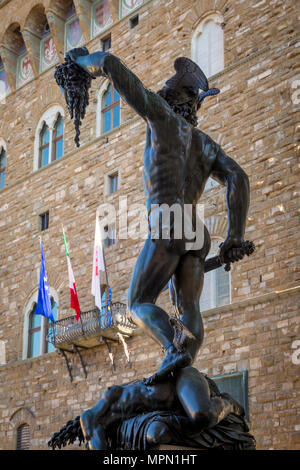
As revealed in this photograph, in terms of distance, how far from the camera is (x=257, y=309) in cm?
1333

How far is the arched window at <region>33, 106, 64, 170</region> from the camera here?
20.2 metres

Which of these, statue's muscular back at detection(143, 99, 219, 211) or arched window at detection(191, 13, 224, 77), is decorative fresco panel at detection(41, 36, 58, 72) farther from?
statue's muscular back at detection(143, 99, 219, 211)

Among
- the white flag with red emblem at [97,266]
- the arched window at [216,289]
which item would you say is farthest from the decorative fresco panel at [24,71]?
the arched window at [216,289]

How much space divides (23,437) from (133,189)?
6.19 m

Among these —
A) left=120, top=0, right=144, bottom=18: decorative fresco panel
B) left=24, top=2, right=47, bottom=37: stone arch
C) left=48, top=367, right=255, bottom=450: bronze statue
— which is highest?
left=24, top=2, right=47, bottom=37: stone arch

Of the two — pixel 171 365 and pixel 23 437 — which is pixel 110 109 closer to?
pixel 23 437

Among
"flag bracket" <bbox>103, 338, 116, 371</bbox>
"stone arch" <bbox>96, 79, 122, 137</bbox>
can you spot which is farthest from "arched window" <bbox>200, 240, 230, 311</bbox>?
"stone arch" <bbox>96, 79, 122, 137</bbox>

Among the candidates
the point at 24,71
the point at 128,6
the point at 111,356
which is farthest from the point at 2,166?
the point at 111,356

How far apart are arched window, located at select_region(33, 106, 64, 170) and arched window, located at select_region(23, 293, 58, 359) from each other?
3.80 m

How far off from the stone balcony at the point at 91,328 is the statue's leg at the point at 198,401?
11.8 m

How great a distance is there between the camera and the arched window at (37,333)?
18391mm

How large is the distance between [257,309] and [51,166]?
842 cm
